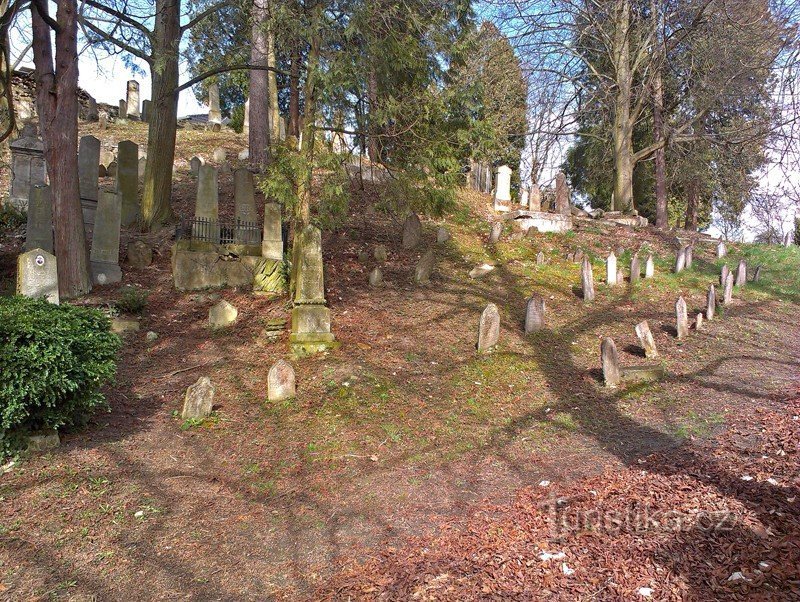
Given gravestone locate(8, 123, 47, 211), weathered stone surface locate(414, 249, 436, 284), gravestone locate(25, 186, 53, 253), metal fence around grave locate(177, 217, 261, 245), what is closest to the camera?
gravestone locate(25, 186, 53, 253)

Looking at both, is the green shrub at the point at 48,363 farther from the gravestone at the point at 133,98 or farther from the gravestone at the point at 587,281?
the gravestone at the point at 133,98

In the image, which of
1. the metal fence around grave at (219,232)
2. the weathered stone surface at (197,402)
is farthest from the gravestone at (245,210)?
the weathered stone surface at (197,402)

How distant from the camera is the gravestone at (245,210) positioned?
38.3ft

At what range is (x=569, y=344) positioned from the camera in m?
9.21

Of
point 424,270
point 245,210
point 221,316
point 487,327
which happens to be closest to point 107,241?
point 245,210

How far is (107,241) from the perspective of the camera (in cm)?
1096

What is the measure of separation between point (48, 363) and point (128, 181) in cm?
889

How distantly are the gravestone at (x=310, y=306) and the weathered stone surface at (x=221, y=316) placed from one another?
4.34 ft

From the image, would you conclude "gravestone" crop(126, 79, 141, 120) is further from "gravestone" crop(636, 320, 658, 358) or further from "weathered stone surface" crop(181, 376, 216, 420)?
"gravestone" crop(636, 320, 658, 358)

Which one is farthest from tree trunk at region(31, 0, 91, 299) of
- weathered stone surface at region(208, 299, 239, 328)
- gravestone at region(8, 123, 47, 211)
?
gravestone at region(8, 123, 47, 211)

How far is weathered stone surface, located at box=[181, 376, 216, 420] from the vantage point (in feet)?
21.9

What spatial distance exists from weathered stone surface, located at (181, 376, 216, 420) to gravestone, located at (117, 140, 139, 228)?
307 inches

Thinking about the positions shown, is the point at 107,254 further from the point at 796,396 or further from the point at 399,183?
the point at 796,396

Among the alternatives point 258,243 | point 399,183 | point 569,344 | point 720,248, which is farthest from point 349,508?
point 720,248
